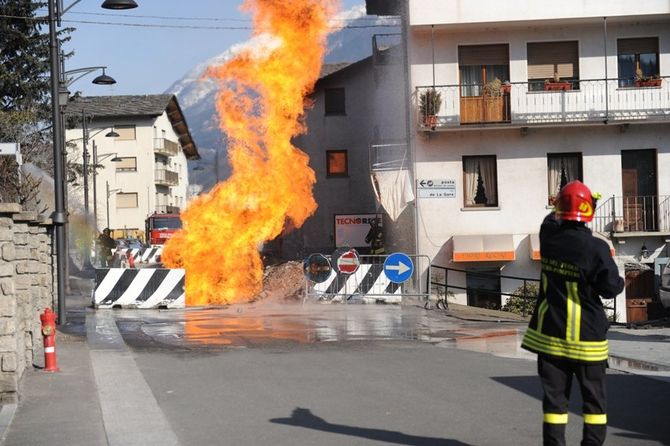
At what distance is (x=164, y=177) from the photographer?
90250 millimetres

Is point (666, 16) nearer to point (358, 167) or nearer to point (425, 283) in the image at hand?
point (425, 283)

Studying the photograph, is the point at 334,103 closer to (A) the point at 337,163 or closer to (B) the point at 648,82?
(A) the point at 337,163

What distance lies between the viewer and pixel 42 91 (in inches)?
1795

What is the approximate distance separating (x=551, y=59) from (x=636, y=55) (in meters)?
2.60

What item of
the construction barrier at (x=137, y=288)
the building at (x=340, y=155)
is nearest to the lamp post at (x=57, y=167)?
the construction barrier at (x=137, y=288)

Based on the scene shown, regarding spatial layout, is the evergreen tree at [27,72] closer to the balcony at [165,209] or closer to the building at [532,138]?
the building at [532,138]

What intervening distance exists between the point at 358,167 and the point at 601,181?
39.1ft

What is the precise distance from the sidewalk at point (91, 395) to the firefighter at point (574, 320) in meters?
3.12

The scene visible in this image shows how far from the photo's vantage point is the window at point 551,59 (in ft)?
95.1

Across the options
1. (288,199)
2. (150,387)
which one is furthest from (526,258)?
(150,387)

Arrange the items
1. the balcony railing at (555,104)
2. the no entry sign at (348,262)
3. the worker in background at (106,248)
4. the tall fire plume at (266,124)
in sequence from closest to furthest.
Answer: the no entry sign at (348,262), the tall fire plume at (266,124), the balcony railing at (555,104), the worker in background at (106,248)

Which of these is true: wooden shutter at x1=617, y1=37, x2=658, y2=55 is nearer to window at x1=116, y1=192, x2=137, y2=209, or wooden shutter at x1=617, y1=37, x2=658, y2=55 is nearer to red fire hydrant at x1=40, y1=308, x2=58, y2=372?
red fire hydrant at x1=40, y1=308, x2=58, y2=372

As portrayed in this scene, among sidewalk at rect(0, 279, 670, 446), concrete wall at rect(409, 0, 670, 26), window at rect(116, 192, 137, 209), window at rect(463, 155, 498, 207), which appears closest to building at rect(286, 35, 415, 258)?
window at rect(463, 155, 498, 207)

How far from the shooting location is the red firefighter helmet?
6.75m
